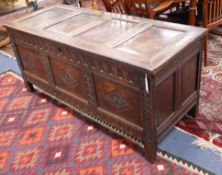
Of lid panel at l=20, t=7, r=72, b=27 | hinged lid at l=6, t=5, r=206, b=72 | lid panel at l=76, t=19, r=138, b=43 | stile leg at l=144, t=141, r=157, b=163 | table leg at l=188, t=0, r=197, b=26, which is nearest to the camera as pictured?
hinged lid at l=6, t=5, r=206, b=72

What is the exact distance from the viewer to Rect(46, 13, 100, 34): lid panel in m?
2.00

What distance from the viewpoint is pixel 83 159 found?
5.91 feet

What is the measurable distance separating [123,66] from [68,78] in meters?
0.64

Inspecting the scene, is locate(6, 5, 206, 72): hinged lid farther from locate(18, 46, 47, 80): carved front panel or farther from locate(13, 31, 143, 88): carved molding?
locate(18, 46, 47, 80): carved front panel

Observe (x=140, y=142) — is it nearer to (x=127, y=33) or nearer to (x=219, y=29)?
(x=127, y=33)

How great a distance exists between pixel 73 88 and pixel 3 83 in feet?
3.86

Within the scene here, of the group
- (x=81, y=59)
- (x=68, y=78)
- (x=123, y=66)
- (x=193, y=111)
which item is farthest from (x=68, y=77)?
(x=193, y=111)

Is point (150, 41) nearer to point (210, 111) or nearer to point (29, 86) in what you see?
point (210, 111)

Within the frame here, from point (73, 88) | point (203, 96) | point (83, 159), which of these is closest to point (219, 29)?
point (203, 96)

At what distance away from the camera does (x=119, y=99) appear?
168 cm

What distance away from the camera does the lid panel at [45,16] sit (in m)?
2.21

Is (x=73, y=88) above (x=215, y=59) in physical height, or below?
above

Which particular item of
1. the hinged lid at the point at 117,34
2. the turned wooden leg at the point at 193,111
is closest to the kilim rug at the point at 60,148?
the turned wooden leg at the point at 193,111

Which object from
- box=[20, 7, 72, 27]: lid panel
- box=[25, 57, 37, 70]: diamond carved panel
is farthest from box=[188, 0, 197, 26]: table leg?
box=[25, 57, 37, 70]: diamond carved panel
